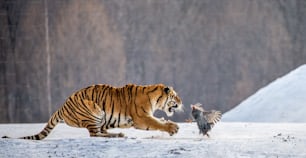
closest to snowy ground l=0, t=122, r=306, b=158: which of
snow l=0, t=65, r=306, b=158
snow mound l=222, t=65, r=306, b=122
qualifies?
snow l=0, t=65, r=306, b=158

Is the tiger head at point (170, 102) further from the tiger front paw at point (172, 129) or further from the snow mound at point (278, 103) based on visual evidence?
the snow mound at point (278, 103)

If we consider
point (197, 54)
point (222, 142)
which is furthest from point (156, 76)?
point (222, 142)

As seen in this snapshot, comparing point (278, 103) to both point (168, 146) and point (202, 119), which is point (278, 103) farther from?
point (168, 146)

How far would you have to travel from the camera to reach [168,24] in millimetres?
10078

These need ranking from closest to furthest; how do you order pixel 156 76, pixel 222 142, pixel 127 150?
pixel 127 150, pixel 222 142, pixel 156 76

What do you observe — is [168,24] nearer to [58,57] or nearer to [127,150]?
[58,57]

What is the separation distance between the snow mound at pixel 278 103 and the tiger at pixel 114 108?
2.77m

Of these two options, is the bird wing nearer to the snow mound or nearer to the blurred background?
the snow mound

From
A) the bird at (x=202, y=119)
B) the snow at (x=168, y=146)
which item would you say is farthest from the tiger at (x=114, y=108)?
the snow at (x=168, y=146)

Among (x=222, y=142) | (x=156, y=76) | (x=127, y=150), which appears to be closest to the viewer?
(x=127, y=150)

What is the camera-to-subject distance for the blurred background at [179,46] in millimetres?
10062

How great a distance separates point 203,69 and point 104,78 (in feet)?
4.02

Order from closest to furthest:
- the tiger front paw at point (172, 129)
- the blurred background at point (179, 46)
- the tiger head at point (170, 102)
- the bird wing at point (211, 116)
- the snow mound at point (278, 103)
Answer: the tiger front paw at point (172, 129) < the tiger head at point (170, 102) < the bird wing at point (211, 116) < the snow mound at point (278, 103) < the blurred background at point (179, 46)

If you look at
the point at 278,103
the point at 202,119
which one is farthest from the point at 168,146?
the point at 278,103
